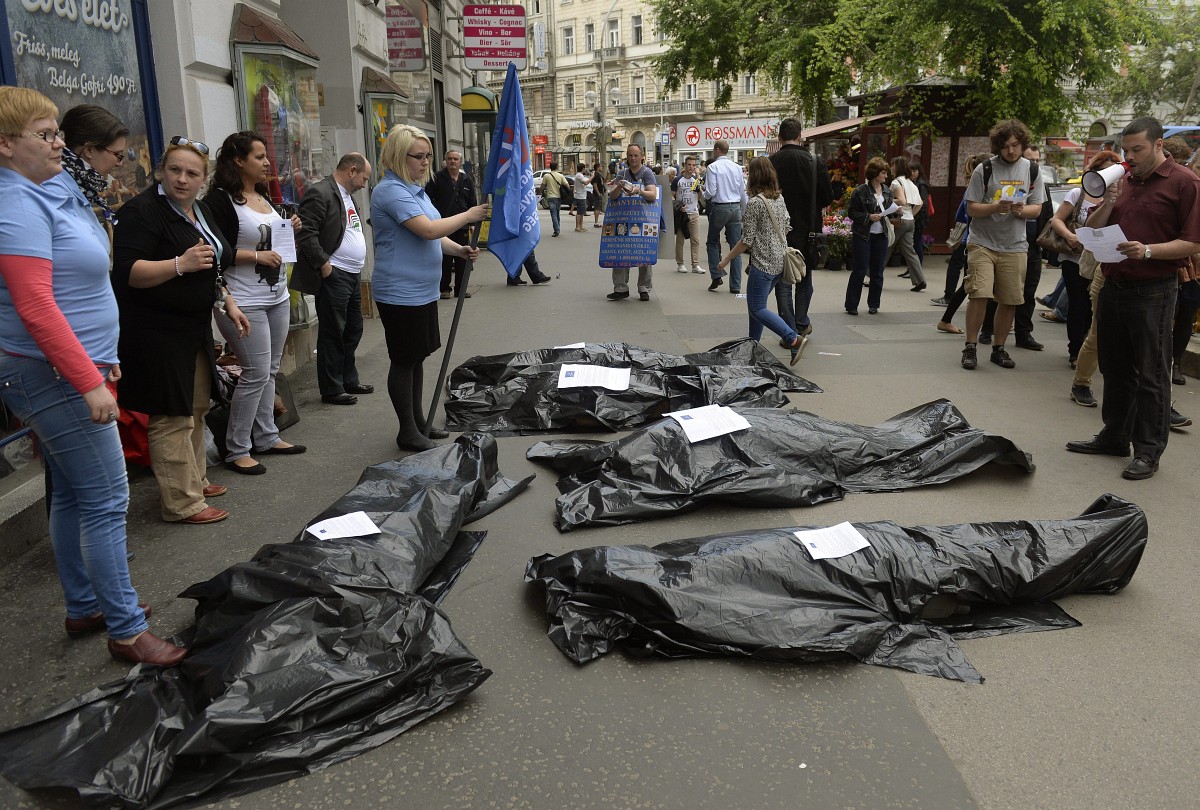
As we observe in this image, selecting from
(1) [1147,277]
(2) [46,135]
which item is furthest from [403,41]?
(2) [46,135]

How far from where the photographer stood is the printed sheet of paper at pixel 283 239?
17.5 feet

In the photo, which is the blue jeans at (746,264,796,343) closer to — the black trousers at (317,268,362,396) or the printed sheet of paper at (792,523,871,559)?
the black trousers at (317,268,362,396)

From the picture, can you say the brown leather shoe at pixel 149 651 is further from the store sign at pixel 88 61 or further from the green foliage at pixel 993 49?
the green foliage at pixel 993 49

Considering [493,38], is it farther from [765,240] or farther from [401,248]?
[401,248]

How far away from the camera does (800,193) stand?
30.5 ft

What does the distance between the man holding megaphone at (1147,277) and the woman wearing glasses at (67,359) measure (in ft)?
16.1

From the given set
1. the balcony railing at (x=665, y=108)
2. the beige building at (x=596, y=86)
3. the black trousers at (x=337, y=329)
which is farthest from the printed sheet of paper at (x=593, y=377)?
the balcony railing at (x=665, y=108)

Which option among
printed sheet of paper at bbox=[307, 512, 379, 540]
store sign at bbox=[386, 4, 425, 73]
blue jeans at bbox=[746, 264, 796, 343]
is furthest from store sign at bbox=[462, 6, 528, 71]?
printed sheet of paper at bbox=[307, 512, 379, 540]

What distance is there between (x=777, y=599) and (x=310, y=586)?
1.63 meters

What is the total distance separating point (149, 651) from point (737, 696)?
6.41 feet

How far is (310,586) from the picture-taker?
3.22 m

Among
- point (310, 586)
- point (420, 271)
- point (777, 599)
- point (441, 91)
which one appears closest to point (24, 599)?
point (310, 586)

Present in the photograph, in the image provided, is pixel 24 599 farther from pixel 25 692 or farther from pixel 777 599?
pixel 777 599

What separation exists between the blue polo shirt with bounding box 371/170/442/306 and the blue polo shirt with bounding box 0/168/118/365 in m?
2.20
